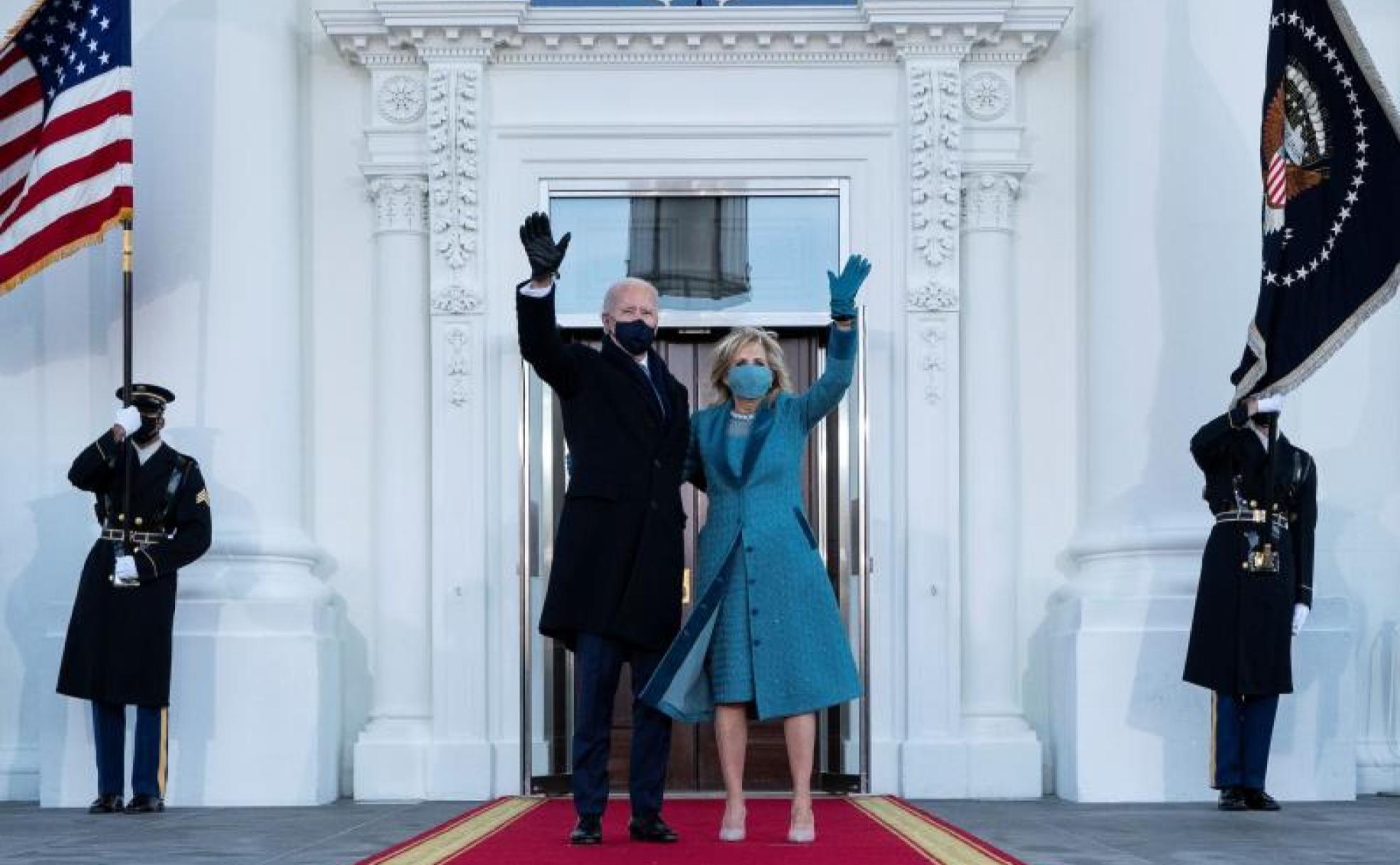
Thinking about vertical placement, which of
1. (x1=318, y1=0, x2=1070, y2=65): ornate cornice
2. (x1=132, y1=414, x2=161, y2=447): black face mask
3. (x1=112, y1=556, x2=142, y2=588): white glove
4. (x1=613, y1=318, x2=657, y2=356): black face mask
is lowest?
(x1=112, y1=556, x2=142, y2=588): white glove

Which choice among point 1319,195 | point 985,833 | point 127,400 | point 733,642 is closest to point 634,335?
point 733,642

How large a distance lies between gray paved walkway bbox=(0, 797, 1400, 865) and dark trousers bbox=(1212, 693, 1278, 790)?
0.54 ft

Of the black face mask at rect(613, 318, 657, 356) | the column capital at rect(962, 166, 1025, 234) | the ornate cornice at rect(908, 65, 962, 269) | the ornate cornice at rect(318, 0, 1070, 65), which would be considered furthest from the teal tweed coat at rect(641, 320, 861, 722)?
the ornate cornice at rect(318, 0, 1070, 65)

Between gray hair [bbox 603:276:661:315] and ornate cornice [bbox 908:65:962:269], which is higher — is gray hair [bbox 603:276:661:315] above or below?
below

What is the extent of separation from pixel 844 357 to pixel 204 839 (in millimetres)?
2994

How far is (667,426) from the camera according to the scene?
293 inches

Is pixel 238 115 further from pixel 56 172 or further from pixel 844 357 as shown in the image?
pixel 844 357

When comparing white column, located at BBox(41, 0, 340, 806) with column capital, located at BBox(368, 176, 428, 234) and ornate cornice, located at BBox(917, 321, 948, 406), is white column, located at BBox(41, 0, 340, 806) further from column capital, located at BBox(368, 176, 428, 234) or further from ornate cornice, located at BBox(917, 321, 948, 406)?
ornate cornice, located at BBox(917, 321, 948, 406)

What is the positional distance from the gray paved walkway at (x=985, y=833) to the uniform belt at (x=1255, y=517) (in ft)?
3.97

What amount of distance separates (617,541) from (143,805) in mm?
3344

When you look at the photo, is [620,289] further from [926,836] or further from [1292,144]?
[1292,144]


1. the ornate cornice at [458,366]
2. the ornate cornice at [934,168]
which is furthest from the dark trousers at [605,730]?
the ornate cornice at [934,168]

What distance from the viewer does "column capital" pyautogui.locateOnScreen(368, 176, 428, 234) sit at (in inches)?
439

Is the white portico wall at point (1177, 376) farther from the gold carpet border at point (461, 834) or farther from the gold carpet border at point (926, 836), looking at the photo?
the gold carpet border at point (461, 834)
